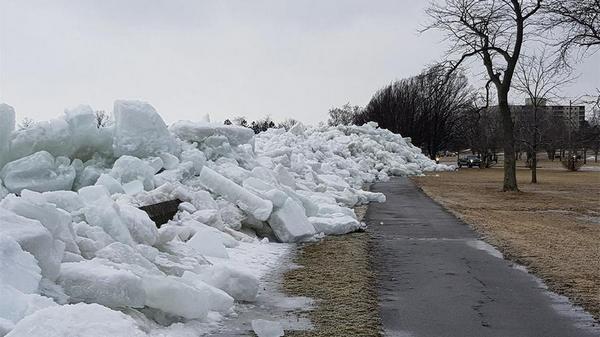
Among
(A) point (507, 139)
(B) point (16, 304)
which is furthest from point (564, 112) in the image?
(B) point (16, 304)

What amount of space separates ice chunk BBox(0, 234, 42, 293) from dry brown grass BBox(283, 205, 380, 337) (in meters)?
2.06

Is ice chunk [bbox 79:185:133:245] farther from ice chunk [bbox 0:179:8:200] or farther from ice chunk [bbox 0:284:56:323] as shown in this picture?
ice chunk [bbox 0:179:8:200]

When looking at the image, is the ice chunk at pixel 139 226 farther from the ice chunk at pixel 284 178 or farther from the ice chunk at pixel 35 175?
the ice chunk at pixel 284 178

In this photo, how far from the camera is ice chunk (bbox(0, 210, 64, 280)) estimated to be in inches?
194

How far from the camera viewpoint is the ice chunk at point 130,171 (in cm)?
1047

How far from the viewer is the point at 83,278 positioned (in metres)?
5.24

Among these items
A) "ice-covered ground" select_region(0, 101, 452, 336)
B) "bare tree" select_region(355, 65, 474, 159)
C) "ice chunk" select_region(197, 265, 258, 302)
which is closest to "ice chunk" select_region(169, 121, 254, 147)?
"ice-covered ground" select_region(0, 101, 452, 336)

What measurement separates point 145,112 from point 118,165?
5.33 feet

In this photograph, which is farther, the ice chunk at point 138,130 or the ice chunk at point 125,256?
the ice chunk at point 138,130

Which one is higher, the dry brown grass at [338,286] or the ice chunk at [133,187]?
the ice chunk at [133,187]

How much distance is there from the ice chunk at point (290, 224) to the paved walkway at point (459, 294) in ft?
4.03

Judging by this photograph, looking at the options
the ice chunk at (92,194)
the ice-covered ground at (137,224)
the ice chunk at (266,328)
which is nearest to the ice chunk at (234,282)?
the ice-covered ground at (137,224)

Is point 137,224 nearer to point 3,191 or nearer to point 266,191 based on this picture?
point 3,191

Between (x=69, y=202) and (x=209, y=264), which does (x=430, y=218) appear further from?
(x=69, y=202)
